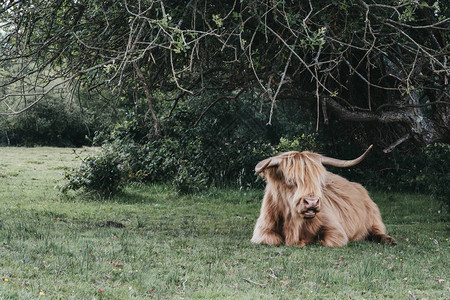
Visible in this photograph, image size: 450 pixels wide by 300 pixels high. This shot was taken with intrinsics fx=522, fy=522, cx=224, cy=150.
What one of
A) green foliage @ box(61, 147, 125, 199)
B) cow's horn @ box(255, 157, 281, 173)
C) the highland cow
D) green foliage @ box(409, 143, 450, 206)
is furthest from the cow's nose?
green foliage @ box(61, 147, 125, 199)

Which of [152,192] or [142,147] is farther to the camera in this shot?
[142,147]

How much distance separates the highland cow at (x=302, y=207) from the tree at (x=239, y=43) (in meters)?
0.85

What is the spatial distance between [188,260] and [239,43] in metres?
4.43

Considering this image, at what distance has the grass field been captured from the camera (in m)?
4.43

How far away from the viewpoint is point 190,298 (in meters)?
4.22

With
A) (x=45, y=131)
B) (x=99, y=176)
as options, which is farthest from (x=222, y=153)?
(x=45, y=131)

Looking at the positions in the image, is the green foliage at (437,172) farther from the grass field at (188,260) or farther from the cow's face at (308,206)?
the cow's face at (308,206)

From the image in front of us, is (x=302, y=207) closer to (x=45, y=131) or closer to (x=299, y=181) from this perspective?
(x=299, y=181)

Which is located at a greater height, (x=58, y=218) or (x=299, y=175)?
(x=299, y=175)

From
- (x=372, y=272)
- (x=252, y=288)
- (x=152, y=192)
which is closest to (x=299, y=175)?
(x=372, y=272)

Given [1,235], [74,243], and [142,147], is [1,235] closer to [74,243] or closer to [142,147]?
[74,243]

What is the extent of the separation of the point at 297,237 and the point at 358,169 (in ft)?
25.5

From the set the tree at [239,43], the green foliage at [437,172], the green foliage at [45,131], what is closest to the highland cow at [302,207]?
the tree at [239,43]

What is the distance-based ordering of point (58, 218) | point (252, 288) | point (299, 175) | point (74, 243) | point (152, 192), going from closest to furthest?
point (252, 288)
point (74, 243)
point (299, 175)
point (58, 218)
point (152, 192)
